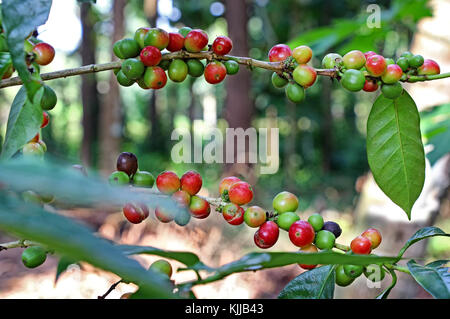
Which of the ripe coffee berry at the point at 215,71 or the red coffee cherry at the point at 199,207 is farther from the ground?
the ripe coffee berry at the point at 215,71

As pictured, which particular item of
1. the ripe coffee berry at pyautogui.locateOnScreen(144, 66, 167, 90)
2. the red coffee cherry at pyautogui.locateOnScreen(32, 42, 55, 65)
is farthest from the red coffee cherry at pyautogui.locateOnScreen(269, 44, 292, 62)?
the red coffee cherry at pyautogui.locateOnScreen(32, 42, 55, 65)

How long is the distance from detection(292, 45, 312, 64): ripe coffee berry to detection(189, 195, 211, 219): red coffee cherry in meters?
0.17

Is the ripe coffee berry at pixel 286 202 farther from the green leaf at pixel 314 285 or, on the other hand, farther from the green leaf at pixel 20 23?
the green leaf at pixel 20 23

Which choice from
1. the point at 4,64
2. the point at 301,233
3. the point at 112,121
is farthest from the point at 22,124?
the point at 112,121

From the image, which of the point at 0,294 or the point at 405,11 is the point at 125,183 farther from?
the point at 405,11

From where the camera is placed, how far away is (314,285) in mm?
403

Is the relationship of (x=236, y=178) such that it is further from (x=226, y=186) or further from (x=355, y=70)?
(x=355, y=70)

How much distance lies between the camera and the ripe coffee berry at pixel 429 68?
0.44 meters

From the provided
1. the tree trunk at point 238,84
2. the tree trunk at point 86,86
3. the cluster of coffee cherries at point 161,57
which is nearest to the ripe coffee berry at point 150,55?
the cluster of coffee cherries at point 161,57

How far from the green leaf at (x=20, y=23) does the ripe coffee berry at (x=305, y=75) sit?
0.77 feet

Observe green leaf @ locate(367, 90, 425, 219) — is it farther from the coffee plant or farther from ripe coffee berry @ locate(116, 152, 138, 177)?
ripe coffee berry @ locate(116, 152, 138, 177)

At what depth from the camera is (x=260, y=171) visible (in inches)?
281

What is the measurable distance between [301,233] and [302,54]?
178 mm
